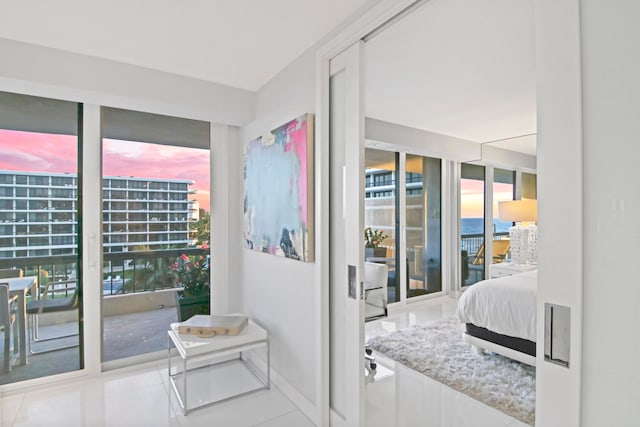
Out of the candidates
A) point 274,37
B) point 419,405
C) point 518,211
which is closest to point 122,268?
point 274,37

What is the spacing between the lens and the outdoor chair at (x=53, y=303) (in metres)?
2.68

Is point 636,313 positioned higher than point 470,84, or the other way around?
point 470,84

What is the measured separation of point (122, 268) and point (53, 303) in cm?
53

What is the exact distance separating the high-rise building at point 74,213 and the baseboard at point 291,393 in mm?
1295

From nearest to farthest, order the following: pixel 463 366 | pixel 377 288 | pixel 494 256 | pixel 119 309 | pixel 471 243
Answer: pixel 463 366
pixel 119 309
pixel 377 288
pixel 494 256
pixel 471 243

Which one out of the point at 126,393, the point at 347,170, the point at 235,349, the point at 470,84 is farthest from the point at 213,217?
the point at 470,84

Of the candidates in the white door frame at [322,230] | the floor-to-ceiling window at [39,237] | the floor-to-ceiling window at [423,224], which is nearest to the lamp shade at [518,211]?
the floor-to-ceiling window at [423,224]

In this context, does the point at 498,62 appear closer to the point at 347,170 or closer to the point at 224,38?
the point at 347,170

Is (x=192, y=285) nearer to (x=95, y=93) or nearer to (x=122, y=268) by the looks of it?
(x=122, y=268)

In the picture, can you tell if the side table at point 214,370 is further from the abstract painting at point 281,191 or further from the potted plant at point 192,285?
the abstract painting at point 281,191

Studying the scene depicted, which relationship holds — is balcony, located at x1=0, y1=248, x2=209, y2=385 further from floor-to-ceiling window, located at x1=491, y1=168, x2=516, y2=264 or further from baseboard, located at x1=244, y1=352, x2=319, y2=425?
floor-to-ceiling window, located at x1=491, y1=168, x2=516, y2=264

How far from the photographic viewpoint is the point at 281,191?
2496mm

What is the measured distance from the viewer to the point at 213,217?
3.32 meters

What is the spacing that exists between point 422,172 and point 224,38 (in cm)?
394
